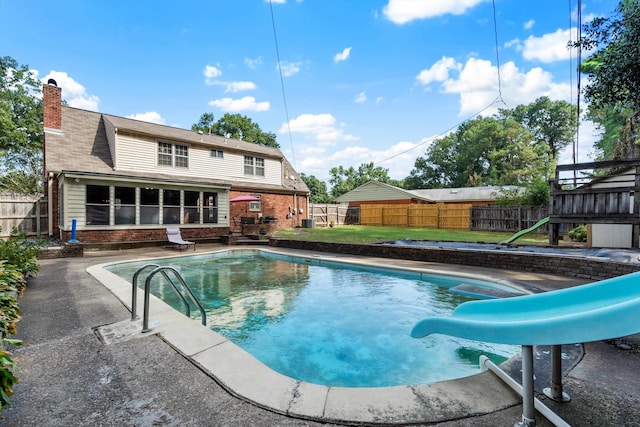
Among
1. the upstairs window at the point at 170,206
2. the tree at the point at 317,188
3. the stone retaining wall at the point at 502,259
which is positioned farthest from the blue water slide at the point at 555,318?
the tree at the point at 317,188

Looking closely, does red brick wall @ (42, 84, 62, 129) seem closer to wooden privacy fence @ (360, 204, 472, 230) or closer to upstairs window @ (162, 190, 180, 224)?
upstairs window @ (162, 190, 180, 224)

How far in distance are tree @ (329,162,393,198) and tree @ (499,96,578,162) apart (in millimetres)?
19761

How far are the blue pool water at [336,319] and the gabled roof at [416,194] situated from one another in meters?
20.1

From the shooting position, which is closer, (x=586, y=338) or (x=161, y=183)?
(x=586, y=338)

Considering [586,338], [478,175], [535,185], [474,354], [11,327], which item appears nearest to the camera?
[586,338]

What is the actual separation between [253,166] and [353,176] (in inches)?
1221

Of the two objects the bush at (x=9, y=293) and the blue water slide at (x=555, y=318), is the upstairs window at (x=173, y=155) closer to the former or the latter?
the bush at (x=9, y=293)

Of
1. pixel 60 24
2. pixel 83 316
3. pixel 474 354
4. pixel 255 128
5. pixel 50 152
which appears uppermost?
pixel 255 128

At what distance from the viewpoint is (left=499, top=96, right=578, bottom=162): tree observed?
3947 centimetres

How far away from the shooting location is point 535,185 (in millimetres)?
17078

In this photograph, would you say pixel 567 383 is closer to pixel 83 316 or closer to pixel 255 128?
pixel 83 316

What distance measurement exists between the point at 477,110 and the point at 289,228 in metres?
14.0

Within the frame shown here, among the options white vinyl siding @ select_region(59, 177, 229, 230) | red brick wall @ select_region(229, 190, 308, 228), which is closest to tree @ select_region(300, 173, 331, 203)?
red brick wall @ select_region(229, 190, 308, 228)

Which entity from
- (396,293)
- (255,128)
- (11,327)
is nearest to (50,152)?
(11,327)
